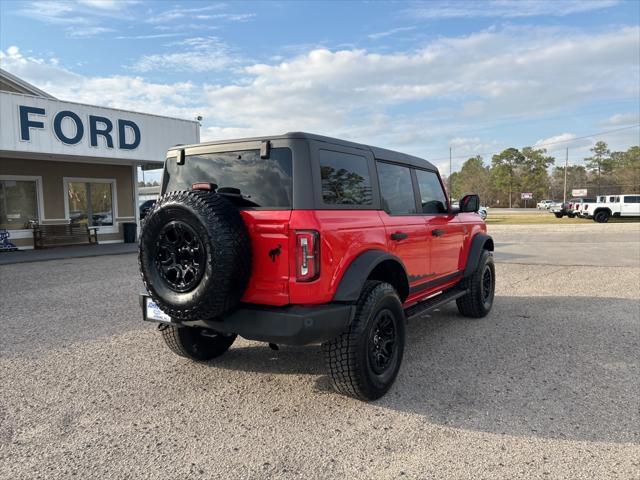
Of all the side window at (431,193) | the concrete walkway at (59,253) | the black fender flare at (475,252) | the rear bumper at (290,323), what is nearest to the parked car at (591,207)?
the concrete walkway at (59,253)

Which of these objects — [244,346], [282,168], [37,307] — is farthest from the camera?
[37,307]

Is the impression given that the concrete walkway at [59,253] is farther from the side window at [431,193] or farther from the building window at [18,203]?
the side window at [431,193]

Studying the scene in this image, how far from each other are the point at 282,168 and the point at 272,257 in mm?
664

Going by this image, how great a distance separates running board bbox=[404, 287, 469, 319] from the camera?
435 cm

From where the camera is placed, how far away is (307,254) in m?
3.05

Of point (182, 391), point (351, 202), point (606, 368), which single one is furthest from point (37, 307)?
point (606, 368)

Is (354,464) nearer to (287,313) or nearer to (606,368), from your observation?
(287,313)

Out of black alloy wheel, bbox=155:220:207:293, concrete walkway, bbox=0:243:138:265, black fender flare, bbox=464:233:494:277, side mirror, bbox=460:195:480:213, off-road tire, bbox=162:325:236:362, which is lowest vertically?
concrete walkway, bbox=0:243:138:265

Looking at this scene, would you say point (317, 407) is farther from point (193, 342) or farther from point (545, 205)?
point (545, 205)

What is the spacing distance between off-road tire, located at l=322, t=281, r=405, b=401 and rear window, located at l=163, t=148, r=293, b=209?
95cm

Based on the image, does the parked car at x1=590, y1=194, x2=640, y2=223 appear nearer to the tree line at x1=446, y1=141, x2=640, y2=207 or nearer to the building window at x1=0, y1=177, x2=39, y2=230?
the building window at x1=0, y1=177, x2=39, y2=230

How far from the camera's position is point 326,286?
3.15 m

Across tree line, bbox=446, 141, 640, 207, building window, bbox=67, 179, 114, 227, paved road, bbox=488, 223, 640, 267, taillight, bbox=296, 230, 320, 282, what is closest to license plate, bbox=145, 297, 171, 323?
taillight, bbox=296, 230, 320, 282

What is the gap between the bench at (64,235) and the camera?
1533 cm
